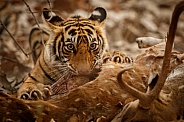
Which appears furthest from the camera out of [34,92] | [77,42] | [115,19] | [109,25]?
[115,19]

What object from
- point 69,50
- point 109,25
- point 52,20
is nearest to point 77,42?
point 69,50

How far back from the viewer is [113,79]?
2.44 metres

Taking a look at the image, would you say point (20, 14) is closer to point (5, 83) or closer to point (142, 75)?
point (5, 83)

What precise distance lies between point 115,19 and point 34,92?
396 centimetres

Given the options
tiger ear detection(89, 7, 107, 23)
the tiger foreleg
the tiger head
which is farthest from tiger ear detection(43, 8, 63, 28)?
the tiger foreleg

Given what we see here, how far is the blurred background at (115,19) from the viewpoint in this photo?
5625mm

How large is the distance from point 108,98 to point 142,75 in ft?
0.74

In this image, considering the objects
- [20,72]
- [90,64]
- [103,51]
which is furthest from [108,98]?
[20,72]

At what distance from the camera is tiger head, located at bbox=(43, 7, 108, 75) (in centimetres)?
291

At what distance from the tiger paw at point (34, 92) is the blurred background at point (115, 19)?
234cm

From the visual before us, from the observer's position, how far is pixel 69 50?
2.98 m

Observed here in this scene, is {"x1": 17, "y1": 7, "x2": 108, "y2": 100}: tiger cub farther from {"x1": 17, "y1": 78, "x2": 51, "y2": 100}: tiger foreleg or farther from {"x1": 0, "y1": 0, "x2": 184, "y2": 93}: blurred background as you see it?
{"x1": 0, "y1": 0, "x2": 184, "y2": 93}: blurred background

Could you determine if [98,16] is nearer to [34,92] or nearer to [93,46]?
[93,46]

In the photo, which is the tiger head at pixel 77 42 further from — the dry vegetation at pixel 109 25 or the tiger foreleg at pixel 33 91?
the dry vegetation at pixel 109 25
